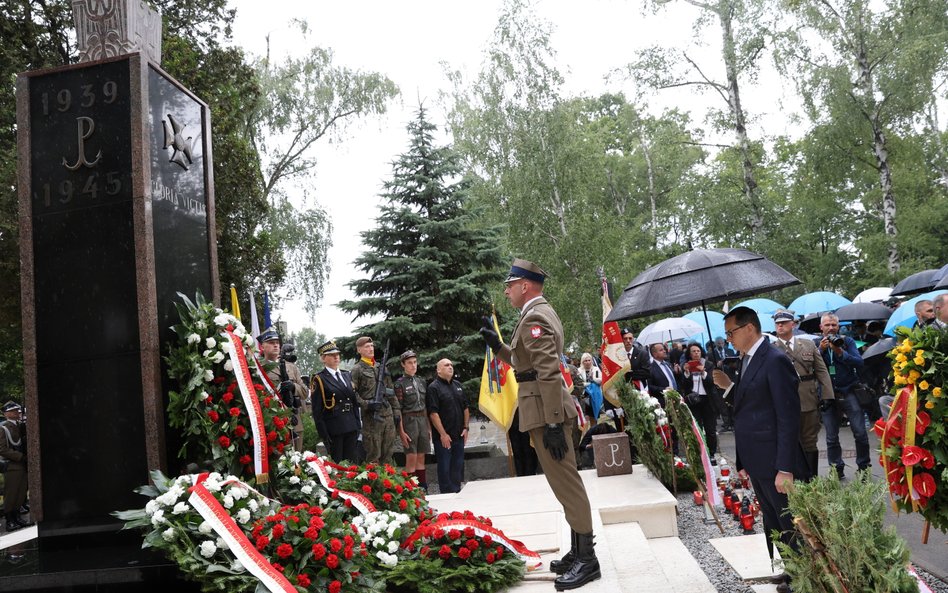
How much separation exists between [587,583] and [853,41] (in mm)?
21008

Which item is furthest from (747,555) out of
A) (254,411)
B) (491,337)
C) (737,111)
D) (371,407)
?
(737,111)

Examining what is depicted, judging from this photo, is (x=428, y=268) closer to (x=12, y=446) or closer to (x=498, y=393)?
(x=498, y=393)

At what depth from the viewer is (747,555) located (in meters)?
6.34

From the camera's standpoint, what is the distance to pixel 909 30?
20.6 meters

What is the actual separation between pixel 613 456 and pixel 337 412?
3.51 meters

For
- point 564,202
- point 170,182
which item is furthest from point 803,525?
point 564,202

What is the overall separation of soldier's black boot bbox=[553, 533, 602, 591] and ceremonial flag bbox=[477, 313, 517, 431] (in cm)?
612

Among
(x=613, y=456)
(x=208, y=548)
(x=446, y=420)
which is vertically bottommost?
(x=613, y=456)

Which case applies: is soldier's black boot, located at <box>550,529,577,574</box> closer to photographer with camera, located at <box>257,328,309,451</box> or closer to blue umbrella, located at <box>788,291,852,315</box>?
photographer with camera, located at <box>257,328,309,451</box>

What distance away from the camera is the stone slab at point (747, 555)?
18.7ft

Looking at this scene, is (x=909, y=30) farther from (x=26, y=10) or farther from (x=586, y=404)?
(x=26, y=10)

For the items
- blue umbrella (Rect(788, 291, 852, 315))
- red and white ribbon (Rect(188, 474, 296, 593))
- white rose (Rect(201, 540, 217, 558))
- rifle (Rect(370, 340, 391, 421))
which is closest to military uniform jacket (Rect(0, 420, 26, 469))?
rifle (Rect(370, 340, 391, 421))

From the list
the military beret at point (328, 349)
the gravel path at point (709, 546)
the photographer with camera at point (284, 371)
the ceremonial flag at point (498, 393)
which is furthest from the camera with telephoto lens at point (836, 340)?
the photographer with camera at point (284, 371)

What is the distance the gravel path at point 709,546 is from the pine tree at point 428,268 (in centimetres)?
777
